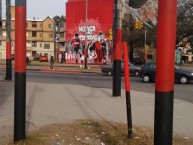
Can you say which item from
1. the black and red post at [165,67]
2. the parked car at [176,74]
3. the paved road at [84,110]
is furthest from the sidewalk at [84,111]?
the parked car at [176,74]

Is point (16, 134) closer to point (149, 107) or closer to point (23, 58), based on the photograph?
point (23, 58)

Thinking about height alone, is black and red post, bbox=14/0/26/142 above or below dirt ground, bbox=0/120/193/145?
above

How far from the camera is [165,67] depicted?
445cm

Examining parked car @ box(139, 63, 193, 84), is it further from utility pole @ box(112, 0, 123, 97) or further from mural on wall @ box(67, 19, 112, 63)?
mural on wall @ box(67, 19, 112, 63)

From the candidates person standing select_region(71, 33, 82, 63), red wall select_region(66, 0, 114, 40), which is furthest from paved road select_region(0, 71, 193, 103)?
person standing select_region(71, 33, 82, 63)

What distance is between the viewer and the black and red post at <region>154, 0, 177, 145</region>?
4.42 meters

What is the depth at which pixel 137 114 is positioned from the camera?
11039 mm

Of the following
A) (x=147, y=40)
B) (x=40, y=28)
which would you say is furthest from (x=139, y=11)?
(x=40, y=28)

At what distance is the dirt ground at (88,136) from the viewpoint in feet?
23.9

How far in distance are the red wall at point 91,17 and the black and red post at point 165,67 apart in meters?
54.8

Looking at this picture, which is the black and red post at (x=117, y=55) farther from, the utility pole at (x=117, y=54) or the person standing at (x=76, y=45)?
the person standing at (x=76, y=45)

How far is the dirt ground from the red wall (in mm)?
50801

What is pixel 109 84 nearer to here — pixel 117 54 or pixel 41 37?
pixel 117 54

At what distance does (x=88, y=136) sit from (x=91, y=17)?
54561 millimetres
